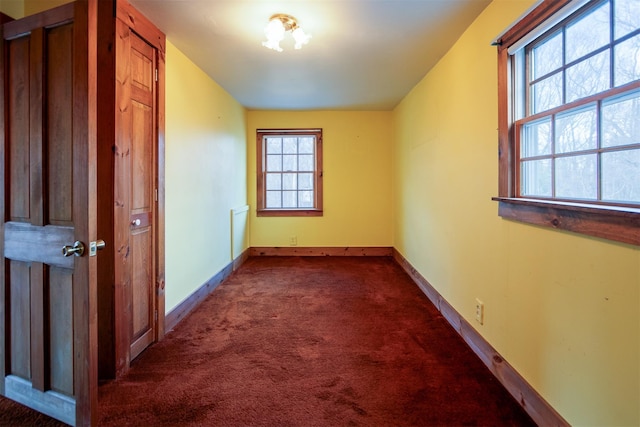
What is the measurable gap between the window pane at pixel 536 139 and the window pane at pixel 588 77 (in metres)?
0.19

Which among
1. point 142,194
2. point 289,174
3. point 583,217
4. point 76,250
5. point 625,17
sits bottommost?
point 76,250

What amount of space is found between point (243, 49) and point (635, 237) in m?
2.84

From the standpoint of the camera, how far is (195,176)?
9.90 ft

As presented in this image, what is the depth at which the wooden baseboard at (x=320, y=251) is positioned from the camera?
521 centimetres

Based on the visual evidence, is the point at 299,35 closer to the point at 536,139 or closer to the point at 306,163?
the point at 536,139

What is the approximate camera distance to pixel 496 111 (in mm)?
1934

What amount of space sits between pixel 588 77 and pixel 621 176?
477 millimetres

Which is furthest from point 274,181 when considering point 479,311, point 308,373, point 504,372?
point 504,372

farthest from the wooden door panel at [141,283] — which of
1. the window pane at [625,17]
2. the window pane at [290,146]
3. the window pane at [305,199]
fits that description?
the window pane at [290,146]

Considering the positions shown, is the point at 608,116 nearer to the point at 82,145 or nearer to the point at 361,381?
the point at 361,381

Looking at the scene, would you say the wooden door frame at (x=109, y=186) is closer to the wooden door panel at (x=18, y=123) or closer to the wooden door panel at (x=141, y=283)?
the wooden door panel at (x=141, y=283)

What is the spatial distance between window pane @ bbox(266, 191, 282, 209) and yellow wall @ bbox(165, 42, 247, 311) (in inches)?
41.2

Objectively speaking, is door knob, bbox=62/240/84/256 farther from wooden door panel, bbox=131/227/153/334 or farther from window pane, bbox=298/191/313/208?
window pane, bbox=298/191/313/208

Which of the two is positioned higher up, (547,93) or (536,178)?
(547,93)
